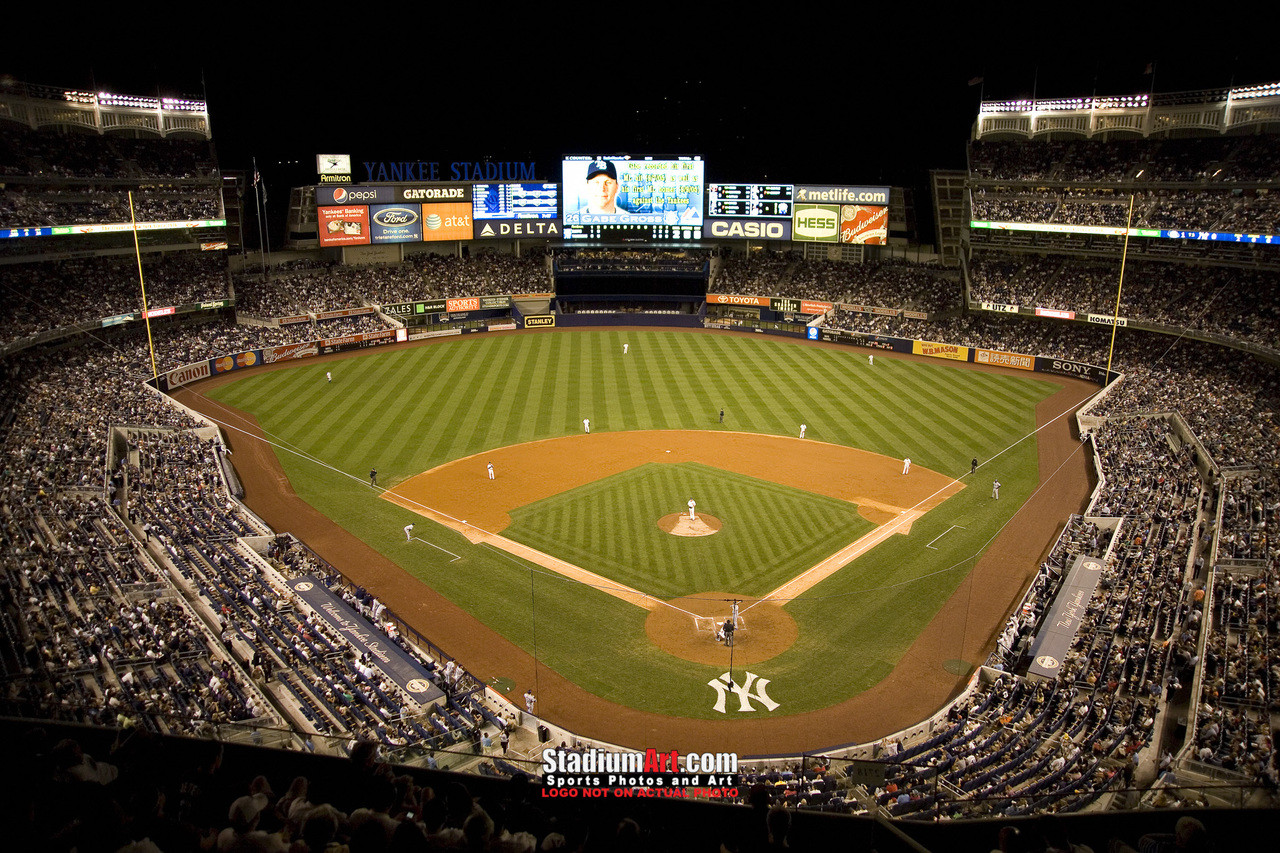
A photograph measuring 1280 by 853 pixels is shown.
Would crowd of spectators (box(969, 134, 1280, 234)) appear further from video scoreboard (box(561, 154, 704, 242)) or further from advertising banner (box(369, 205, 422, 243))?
advertising banner (box(369, 205, 422, 243))

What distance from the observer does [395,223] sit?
6419cm

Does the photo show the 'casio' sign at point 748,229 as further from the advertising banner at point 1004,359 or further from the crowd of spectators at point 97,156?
the crowd of spectators at point 97,156

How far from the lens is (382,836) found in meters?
4.92

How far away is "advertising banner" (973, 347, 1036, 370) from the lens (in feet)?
170

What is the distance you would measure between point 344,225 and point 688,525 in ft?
146

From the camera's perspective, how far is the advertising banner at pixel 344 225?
61.1m

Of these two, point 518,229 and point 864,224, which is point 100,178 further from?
point 864,224

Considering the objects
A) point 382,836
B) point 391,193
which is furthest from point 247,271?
point 382,836

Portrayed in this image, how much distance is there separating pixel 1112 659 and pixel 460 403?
33474 millimetres

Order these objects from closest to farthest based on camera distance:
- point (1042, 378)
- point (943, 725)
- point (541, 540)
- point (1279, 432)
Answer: point (943, 725) < point (541, 540) < point (1279, 432) < point (1042, 378)

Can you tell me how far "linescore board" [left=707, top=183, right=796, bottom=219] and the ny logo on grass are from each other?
5102 centimetres

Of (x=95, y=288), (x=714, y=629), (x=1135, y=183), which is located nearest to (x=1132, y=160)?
(x=1135, y=183)

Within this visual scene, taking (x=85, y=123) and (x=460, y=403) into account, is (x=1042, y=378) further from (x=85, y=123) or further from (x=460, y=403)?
(x=85, y=123)

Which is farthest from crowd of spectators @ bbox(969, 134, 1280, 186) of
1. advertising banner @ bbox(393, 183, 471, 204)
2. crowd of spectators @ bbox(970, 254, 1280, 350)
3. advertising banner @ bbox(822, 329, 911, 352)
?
advertising banner @ bbox(393, 183, 471, 204)
